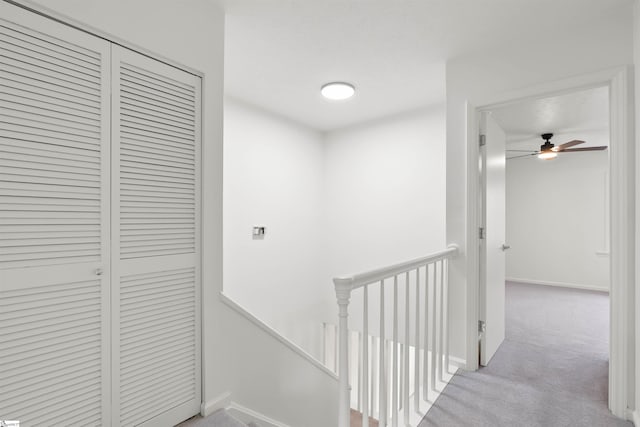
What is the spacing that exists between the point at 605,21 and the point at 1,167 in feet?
9.75

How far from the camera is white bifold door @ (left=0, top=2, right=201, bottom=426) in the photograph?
1118mm

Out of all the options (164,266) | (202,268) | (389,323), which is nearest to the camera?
(164,266)

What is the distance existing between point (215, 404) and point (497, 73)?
2.68 meters

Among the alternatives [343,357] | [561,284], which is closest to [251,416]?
[343,357]

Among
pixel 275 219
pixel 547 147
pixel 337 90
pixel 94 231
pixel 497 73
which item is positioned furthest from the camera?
pixel 547 147

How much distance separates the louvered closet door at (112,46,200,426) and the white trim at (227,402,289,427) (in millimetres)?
196

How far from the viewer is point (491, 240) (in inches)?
95.6

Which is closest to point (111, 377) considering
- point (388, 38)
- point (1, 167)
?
point (1, 167)

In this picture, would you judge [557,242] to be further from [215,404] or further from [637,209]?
[215,404]

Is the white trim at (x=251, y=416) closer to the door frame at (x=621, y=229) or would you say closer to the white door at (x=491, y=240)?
the white door at (x=491, y=240)

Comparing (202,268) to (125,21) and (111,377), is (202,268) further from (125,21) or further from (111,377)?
(125,21)

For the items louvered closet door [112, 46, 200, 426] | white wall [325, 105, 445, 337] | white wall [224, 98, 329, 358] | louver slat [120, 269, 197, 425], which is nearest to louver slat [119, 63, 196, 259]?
louvered closet door [112, 46, 200, 426]

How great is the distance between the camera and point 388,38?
2.02m

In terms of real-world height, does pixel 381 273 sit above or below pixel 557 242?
above
